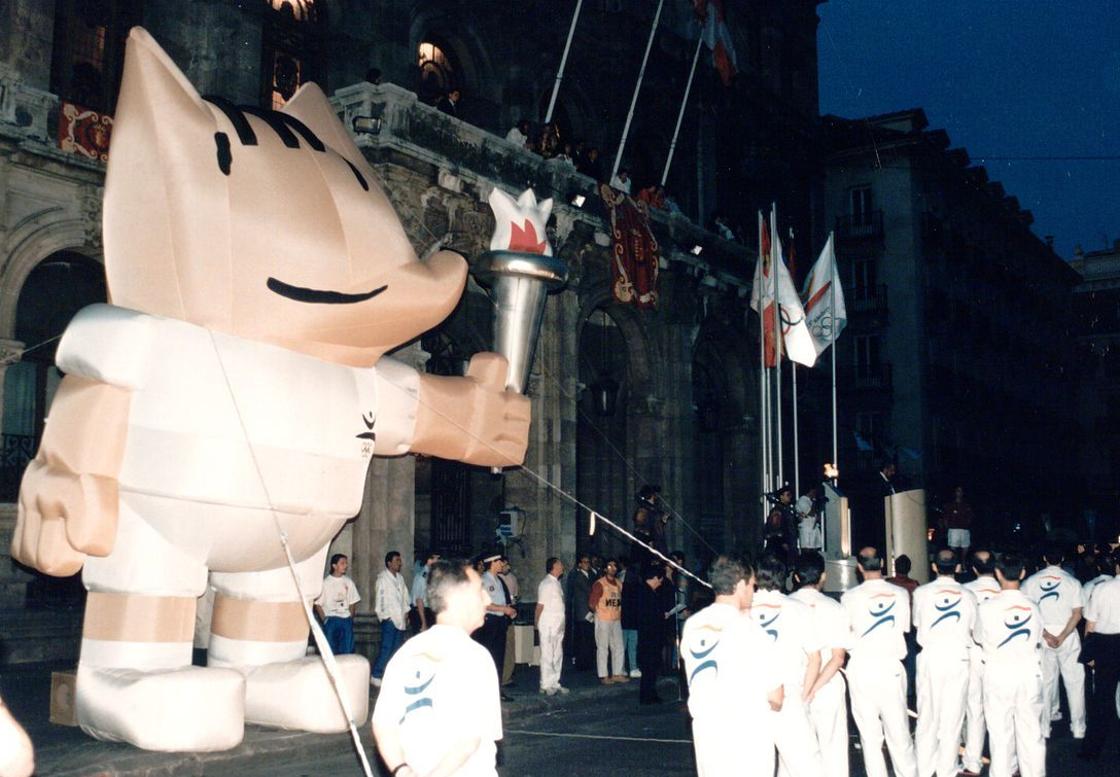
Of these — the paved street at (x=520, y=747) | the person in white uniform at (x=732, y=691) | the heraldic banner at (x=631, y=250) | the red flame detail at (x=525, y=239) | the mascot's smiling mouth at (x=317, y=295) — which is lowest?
the paved street at (x=520, y=747)

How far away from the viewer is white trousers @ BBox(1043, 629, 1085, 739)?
11.1 m

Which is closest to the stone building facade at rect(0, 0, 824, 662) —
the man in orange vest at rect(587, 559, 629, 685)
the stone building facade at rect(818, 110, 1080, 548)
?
the man in orange vest at rect(587, 559, 629, 685)

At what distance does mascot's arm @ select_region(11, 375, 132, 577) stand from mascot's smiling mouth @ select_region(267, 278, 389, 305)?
115 cm

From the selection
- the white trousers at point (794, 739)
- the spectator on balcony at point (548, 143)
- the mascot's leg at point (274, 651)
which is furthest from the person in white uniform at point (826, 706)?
the spectator on balcony at point (548, 143)

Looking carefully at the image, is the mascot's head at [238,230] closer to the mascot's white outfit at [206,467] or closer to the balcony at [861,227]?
the mascot's white outfit at [206,467]

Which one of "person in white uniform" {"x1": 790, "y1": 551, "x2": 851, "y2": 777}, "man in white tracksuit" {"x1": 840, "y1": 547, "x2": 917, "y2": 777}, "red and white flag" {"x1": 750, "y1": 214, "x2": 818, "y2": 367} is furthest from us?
"red and white flag" {"x1": 750, "y1": 214, "x2": 818, "y2": 367}

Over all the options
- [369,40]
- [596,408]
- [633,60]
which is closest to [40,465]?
[369,40]

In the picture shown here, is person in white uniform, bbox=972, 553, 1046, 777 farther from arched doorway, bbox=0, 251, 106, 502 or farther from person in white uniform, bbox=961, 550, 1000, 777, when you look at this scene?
arched doorway, bbox=0, 251, 106, 502

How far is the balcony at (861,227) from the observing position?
118 ft

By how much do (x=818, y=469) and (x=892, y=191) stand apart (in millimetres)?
12351

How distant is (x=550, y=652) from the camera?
1241cm

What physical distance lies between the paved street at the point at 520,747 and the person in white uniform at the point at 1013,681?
111 cm

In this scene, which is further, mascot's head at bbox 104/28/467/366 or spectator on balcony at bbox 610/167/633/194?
spectator on balcony at bbox 610/167/633/194

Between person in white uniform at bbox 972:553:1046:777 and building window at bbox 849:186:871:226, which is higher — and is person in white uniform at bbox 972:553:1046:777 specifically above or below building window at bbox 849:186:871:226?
below
